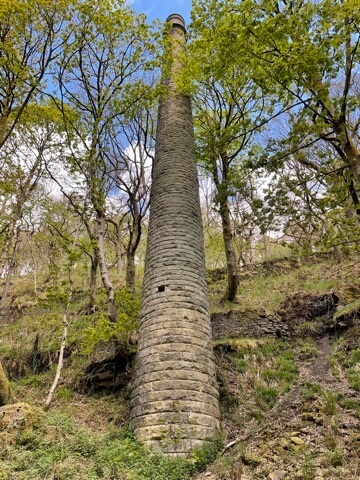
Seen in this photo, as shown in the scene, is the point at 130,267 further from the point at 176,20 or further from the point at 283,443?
the point at 176,20

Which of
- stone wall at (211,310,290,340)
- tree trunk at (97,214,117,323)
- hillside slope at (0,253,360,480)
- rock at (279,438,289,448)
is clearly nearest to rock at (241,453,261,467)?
hillside slope at (0,253,360,480)

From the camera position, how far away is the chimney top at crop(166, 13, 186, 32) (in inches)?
512

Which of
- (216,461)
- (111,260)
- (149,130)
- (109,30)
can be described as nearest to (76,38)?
(109,30)

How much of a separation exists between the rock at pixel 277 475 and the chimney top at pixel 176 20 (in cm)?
1365

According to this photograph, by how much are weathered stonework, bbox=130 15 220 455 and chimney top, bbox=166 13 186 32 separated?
6.38 meters

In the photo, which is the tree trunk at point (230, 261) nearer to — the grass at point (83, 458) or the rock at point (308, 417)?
the rock at point (308, 417)

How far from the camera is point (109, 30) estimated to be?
28.4 ft

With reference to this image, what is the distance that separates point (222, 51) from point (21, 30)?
423cm

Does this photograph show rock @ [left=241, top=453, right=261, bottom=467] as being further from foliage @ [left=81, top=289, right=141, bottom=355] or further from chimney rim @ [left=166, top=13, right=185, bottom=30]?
chimney rim @ [left=166, top=13, right=185, bottom=30]

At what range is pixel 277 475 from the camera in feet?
12.2

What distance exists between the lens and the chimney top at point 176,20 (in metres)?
13.0

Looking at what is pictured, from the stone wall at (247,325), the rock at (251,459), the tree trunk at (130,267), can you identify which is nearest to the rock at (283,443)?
the rock at (251,459)

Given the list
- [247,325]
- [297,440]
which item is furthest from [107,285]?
[297,440]

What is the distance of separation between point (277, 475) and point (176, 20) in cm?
1402
